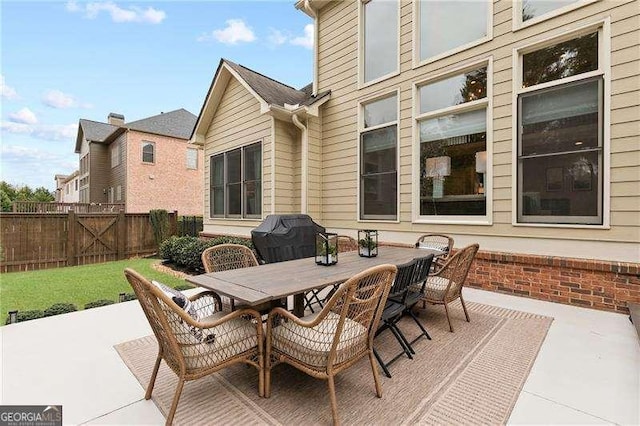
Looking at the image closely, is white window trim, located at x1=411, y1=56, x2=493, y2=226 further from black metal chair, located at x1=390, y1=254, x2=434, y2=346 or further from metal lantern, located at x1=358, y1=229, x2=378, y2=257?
black metal chair, located at x1=390, y1=254, x2=434, y2=346

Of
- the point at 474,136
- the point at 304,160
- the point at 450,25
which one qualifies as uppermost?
the point at 450,25

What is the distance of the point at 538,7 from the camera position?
4469mm

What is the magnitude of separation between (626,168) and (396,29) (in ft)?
15.1

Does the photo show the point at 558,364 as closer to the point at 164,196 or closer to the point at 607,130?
the point at 607,130

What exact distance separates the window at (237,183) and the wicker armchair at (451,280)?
4.94 m

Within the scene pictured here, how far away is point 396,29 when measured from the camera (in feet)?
20.1

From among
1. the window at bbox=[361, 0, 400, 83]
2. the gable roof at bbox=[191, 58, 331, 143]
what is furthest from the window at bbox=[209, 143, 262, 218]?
the window at bbox=[361, 0, 400, 83]

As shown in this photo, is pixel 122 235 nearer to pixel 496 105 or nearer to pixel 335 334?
pixel 335 334

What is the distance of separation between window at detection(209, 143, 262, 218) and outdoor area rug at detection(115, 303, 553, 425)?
491 centimetres

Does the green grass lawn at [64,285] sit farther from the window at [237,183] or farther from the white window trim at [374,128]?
the white window trim at [374,128]

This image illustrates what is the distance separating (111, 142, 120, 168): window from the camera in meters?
17.8

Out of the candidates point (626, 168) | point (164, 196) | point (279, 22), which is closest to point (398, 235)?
point (626, 168)

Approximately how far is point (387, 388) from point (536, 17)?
5.50 metres

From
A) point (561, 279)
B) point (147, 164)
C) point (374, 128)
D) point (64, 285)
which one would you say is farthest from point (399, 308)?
point (147, 164)
